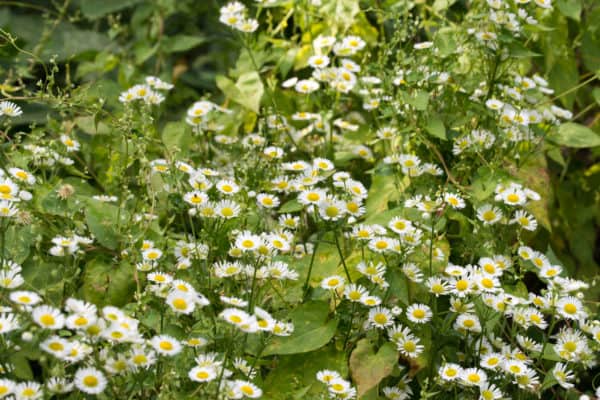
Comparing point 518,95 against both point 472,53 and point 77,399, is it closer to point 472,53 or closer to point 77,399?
point 472,53

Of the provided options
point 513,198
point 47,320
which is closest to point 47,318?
point 47,320

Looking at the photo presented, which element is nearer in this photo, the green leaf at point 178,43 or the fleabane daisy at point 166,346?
the fleabane daisy at point 166,346

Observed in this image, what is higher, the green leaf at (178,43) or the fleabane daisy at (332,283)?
the fleabane daisy at (332,283)

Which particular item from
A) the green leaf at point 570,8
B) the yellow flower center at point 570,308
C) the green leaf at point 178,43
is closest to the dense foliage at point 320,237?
the yellow flower center at point 570,308

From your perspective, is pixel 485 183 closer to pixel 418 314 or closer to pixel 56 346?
pixel 418 314

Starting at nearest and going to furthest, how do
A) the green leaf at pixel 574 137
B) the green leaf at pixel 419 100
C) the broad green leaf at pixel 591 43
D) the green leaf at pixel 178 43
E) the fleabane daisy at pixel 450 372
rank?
the fleabane daisy at pixel 450 372 → the green leaf at pixel 419 100 → the green leaf at pixel 574 137 → the broad green leaf at pixel 591 43 → the green leaf at pixel 178 43

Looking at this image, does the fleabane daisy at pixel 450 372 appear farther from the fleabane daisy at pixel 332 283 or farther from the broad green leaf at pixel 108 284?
the broad green leaf at pixel 108 284

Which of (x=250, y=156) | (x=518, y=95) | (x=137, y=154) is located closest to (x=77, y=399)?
(x=137, y=154)

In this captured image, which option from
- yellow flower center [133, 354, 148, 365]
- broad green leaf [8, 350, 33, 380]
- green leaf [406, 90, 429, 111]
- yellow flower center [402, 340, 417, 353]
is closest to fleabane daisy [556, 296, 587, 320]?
yellow flower center [402, 340, 417, 353]
